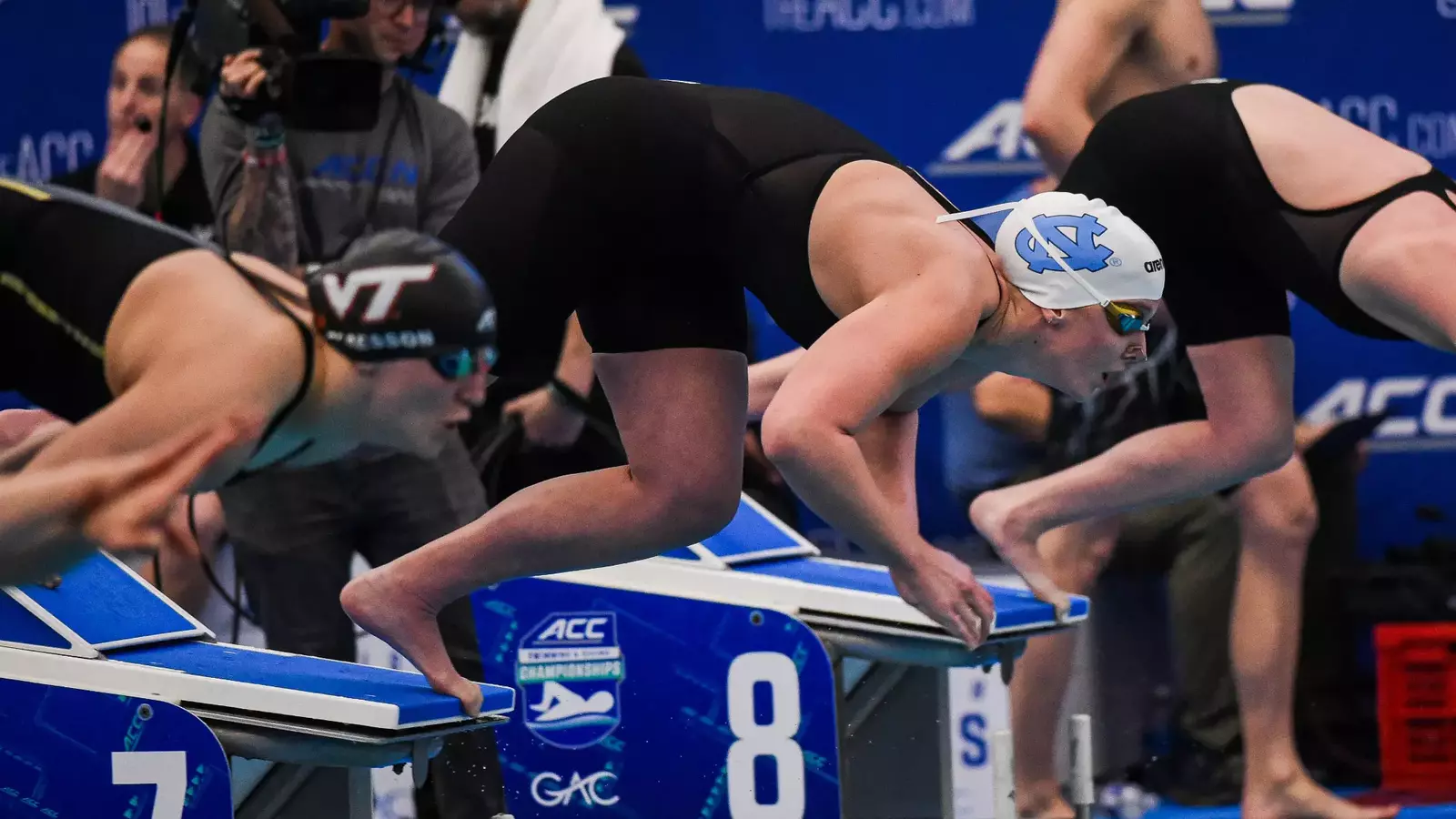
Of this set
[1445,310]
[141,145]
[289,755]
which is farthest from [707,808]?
[141,145]

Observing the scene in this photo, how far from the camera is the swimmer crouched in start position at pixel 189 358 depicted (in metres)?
3.21

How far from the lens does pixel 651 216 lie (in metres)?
3.85

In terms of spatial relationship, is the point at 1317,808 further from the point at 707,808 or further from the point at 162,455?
the point at 162,455

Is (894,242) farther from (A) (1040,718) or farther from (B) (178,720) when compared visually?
(A) (1040,718)

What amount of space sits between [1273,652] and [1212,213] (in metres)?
1.49

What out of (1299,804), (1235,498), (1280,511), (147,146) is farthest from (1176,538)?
(147,146)

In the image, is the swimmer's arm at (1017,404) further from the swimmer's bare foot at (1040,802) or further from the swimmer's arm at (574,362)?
the swimmer's arm at (574,362)

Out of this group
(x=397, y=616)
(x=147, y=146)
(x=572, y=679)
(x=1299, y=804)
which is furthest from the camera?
(x=147, y=146)

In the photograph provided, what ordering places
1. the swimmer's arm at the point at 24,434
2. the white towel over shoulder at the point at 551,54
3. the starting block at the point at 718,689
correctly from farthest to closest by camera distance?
1. the white towel over shoulder at the point at 551,54
2. the starting block at the point at 718,689
3. the swimmer's arm at the point at 24,434

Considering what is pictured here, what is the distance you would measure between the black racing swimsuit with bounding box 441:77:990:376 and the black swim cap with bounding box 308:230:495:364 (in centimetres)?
46

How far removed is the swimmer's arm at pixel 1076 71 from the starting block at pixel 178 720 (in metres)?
2.07

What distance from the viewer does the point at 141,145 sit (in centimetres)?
577

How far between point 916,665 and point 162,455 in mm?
1930

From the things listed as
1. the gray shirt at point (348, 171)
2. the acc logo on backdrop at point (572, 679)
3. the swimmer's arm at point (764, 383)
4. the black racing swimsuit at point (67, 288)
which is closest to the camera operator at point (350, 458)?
the gray shirt at point (348, 171)
